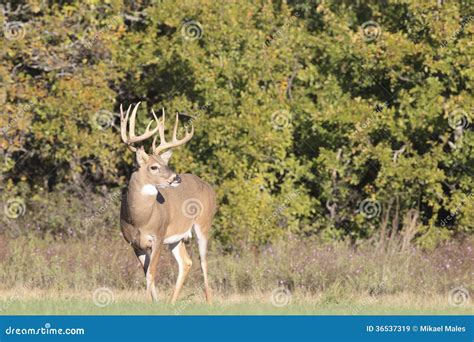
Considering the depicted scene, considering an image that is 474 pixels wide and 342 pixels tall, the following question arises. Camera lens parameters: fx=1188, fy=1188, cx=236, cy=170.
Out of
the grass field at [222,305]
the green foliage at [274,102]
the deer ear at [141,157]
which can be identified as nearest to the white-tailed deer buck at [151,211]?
the deer ear at [141,157]

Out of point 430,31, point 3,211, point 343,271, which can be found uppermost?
point 430,31

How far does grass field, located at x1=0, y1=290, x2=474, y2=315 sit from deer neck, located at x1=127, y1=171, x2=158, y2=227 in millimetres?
943

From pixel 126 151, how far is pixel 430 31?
5.22 meters

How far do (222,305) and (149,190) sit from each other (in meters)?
2.34

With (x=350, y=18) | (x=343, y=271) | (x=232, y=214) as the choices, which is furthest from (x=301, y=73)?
(x=343, y=271)

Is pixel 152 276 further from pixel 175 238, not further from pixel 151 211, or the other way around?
pixel 175 238

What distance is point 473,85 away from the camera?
17.9m

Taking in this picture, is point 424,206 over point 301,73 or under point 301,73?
under

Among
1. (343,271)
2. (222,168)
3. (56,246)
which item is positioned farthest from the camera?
(222,168)

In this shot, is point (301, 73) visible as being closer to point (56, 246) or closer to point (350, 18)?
point (350, 18)

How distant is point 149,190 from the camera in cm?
1426

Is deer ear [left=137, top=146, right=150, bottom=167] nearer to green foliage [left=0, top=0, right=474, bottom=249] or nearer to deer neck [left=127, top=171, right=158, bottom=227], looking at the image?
deer neck [left=127, top=171, right=158, bottom=227]

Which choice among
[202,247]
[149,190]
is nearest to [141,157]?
[149,190]

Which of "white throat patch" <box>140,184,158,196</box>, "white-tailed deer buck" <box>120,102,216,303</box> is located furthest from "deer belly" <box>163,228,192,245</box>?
"white throat patch" <box>140,184,158,196</box>
